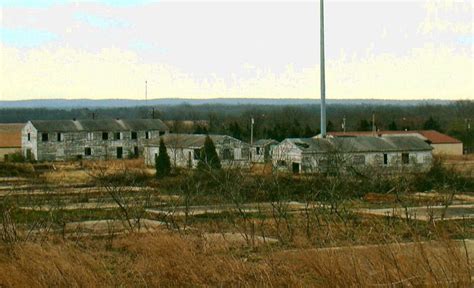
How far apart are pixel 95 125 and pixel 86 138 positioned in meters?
1.81

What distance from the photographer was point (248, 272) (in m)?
9.92

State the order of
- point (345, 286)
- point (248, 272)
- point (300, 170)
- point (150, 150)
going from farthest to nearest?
1. point (150, 150)
2. point (300, 170)
3. point (248, 272)
4. point (345, 286)

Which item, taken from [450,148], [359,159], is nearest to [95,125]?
[359,159]

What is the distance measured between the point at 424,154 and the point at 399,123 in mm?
55029

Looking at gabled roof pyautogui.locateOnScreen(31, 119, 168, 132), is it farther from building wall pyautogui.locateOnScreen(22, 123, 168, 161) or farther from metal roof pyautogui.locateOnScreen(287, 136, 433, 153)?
metal roof pyautogui.locateOnScreen(287, 136, 433, 153)

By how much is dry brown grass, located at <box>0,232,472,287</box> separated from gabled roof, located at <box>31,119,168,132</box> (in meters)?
66.8

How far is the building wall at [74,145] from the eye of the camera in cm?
7850

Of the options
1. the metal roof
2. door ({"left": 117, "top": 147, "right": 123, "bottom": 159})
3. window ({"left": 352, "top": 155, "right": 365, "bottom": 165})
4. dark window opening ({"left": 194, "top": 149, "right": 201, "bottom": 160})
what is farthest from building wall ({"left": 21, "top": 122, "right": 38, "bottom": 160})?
window ({"left": 352, "top": 155, "right": 365, "bottom": 165})

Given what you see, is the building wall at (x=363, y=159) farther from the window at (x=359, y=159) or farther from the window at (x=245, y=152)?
the window at (x=245, y=152)

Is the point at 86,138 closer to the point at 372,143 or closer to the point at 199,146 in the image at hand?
the point at 199,146

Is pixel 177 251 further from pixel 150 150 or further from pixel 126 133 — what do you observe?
pixel 126 133

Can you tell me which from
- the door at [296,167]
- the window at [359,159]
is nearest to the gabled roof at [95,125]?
the door at [296,167]

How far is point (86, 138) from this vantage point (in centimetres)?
8031

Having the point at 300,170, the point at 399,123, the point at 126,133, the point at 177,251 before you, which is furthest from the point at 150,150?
the point at 177,251
